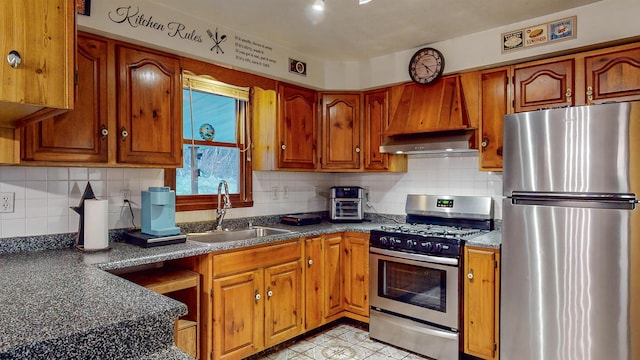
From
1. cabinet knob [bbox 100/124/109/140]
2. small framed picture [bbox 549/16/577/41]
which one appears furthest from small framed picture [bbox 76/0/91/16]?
small framed picture [bbox 549/16/577/41]

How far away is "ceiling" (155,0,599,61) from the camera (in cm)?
248

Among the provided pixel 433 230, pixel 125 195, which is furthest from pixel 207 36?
pixel 433 230

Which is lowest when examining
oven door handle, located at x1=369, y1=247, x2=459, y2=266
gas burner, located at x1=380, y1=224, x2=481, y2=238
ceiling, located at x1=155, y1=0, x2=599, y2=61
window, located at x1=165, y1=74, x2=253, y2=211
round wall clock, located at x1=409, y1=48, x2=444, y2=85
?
oven door handle, located at x1=369, y1=247, x2=459, y2=266

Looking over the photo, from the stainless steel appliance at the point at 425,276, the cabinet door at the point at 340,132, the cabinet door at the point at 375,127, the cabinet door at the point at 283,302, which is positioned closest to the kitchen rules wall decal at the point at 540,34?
the cabinet door at the point at 375,127

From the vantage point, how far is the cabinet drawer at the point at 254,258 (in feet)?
8.22

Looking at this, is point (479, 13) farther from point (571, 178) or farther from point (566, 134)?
point (571, 178)

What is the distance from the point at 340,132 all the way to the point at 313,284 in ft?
4.57

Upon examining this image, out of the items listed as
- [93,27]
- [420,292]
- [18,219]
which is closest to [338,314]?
[420,292]

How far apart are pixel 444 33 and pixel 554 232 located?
5.34 feet

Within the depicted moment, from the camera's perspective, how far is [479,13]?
8.58ft

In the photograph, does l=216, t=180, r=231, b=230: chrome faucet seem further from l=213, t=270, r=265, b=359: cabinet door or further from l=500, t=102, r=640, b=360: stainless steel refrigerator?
l=500, t=102, r=640, b=360: stainless steel refrigerator

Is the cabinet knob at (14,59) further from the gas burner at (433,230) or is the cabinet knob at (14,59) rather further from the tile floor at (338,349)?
the gas burner at (433,230)

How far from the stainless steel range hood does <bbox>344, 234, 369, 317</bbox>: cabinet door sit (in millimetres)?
810

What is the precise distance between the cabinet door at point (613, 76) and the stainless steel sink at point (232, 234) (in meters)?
2.28
